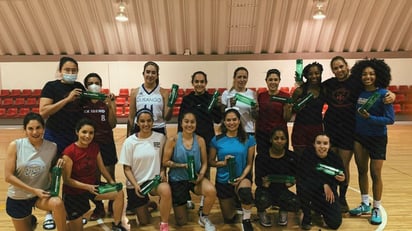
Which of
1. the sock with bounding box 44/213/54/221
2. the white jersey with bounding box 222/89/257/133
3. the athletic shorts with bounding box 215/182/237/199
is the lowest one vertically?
the sock with bounding box 44/213/54/221

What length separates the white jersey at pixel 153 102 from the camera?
3273 millimetres

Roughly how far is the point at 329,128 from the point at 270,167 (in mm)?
773

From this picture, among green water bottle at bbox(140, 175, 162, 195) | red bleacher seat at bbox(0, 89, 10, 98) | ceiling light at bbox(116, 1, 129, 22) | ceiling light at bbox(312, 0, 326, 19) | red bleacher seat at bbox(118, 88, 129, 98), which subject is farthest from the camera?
red bleacher seat at bbox(118, 88, 129, 98)

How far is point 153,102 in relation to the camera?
3.27 m

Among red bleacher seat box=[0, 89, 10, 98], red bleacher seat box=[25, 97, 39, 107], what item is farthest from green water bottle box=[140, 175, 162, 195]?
red bleacher seat box=[0, 89, 10, 98]

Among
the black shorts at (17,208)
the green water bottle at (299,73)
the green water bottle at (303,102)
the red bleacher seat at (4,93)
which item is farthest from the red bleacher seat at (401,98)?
the red bleacher seat at (4,93)

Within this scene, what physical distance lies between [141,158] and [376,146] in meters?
2.21

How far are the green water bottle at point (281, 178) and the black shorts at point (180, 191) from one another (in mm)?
761

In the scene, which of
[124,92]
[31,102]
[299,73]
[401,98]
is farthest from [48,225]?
[401,98]

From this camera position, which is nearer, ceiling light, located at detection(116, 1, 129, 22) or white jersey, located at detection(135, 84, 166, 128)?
white jersey, located at detection(135, 84, 166, 128)

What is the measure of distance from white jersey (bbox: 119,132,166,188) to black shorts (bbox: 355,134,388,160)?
2.00 metres

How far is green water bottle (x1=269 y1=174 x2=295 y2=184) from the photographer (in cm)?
307

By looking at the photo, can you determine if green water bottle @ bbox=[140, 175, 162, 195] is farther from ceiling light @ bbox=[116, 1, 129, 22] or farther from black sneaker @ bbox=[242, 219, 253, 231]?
ceiling light @ bbox=[116, 1, 129, 22]

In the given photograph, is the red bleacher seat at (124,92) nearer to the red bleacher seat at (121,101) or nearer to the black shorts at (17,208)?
the red bleacher seat at (121,101)
